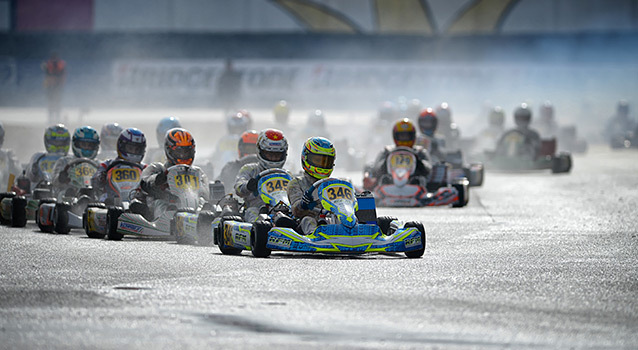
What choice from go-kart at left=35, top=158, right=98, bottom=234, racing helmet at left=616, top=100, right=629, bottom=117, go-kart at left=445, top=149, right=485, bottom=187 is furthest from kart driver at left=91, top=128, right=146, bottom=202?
racing helmet at left=616, top=100, right=629, bottom=117

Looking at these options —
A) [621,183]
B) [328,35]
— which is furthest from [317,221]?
[328,35]

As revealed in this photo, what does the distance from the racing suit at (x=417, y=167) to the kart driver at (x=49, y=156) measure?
4.17 metres

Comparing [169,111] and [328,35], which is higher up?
[328,35]

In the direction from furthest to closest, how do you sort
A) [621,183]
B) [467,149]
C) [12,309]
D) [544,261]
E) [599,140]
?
[599,140] < [467,149] < [621,183] < [544,261] < [12,309]

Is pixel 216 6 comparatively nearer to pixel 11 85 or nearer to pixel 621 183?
pixel 11 85

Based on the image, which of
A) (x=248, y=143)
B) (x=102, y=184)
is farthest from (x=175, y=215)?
(x=248, y=143)

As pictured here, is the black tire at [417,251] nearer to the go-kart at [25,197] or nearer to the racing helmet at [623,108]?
the go-kart at [25,197]

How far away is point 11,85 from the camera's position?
1219 inches

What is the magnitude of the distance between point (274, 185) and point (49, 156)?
5.64m

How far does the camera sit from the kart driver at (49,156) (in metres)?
14.5

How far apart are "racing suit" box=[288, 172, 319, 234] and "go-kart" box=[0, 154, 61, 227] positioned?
386 centimetres

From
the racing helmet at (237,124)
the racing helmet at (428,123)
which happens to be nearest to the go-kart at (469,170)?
the racing helmet at (428,123)

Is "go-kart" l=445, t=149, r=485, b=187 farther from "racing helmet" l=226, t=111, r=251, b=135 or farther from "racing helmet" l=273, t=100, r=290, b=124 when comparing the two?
"racing helmet" l=273, t=100, r=290, b=124

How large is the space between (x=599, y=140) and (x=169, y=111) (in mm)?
15040
